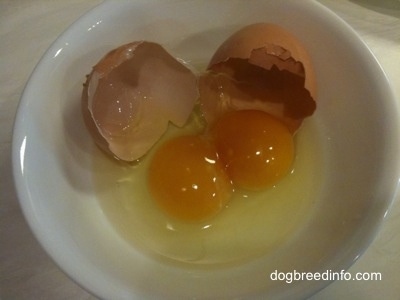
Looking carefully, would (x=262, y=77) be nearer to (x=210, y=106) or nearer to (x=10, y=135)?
(x=210, y=106)

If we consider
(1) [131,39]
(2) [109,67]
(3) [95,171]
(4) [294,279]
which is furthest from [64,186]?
(4) [294,279]

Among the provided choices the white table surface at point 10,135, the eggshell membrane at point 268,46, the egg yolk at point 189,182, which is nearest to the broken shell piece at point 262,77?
the eggshell membrane at point 268,46

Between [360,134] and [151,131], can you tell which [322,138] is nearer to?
[360,134]

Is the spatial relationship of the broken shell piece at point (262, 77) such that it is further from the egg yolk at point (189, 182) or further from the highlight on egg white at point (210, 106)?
the egg yolk at point (189, 182)

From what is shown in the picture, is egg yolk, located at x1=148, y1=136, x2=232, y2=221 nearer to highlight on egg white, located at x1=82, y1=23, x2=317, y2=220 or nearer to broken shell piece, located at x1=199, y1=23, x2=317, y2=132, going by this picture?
highlight on egg white, located at x1=82, y1=23, x2=317, y2=220

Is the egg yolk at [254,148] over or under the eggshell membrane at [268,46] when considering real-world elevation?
under

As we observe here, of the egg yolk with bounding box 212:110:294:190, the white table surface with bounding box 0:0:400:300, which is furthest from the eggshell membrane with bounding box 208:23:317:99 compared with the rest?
the white table surface with bounding box 0:0:400:300

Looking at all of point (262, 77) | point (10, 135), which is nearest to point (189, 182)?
point (262, 77)
